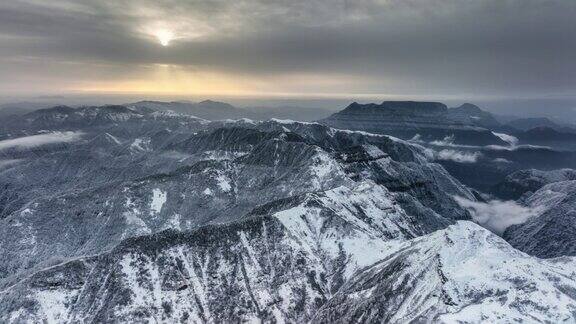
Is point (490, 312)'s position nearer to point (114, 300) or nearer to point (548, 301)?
point (548, 301)

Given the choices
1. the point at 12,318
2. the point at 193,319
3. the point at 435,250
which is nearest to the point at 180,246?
the point at 193,319

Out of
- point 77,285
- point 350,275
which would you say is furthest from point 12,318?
point 350,275

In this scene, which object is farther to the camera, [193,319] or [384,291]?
[193,319]

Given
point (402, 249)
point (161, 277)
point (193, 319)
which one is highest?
point (402, 249)

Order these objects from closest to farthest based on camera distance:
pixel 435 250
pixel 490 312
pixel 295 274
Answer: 1. pixel 490 312
2. pixel 435 250
3. pixel 295 274

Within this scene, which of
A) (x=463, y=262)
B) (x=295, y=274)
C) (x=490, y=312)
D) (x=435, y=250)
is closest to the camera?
(x=490, y=312)

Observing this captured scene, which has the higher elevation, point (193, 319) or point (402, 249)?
point (402, 249)

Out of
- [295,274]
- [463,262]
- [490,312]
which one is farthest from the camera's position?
[295,274]

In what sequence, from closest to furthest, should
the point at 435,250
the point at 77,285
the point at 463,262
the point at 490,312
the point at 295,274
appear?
the point at 490,312, the point at 463,262, the point at 435,250, the point at 77,285, the point at 295,274

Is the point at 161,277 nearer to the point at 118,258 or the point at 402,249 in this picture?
the point at 118,258
